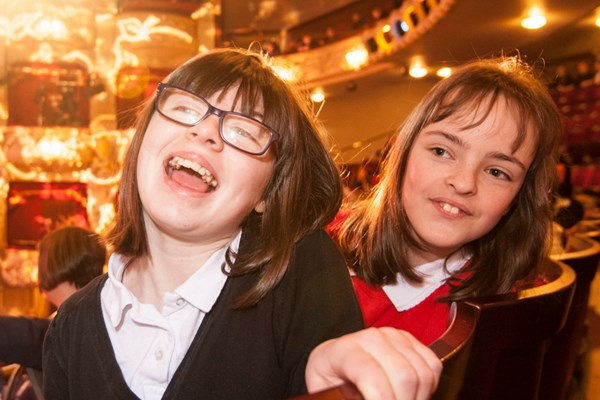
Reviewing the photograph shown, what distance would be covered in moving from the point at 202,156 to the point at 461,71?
753mm

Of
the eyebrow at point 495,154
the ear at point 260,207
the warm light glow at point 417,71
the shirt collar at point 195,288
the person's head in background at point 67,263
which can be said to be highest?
the warm light glow at point 417,71

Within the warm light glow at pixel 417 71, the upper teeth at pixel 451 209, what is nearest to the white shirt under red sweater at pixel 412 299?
the upper teeth at pixel 451 209

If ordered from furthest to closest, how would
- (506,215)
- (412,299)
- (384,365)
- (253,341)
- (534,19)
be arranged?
(534,19), (506,215), (412,299), (253,341), (384,365)

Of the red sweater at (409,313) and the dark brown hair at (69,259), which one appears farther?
the dark brown hair at (69,259)

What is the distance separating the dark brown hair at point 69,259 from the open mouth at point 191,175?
4.32ft

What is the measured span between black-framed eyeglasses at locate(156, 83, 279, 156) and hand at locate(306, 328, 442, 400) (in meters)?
0.43

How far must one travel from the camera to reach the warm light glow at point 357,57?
848cm

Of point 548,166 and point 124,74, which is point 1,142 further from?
point 548,166

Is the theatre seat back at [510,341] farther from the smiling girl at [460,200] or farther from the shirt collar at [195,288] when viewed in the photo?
the shirt collar at [195,288]

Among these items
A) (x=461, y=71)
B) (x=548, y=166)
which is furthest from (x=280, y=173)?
(x=548, y=166)

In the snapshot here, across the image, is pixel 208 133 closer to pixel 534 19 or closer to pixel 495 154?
pixel 495 154

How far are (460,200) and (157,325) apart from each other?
0.68 meters

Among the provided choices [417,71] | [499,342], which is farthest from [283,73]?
[417,71]

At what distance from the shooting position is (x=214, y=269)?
96cm
